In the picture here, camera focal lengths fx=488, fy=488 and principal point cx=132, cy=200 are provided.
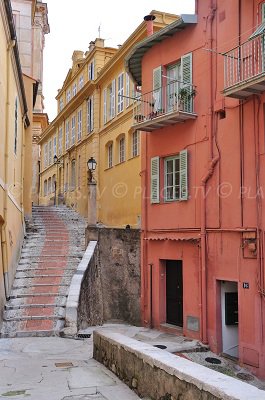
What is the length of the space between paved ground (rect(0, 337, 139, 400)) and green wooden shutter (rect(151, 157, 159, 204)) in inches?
206

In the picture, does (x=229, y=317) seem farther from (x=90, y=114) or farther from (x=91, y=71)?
(x=91, y=71)

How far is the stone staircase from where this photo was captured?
41.4 ft

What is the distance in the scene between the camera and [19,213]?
719 inches

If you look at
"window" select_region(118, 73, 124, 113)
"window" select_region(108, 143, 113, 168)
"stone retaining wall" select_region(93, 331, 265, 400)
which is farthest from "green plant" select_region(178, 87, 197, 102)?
"window" select_region(108, 143, 113, 168)

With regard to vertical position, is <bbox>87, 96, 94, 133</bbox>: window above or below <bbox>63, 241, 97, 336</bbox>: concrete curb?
above

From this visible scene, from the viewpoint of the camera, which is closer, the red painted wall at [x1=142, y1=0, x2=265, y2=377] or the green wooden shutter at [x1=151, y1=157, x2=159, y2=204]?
the red painted wall at [x1=142, y1=0, x2=265, y2=377]

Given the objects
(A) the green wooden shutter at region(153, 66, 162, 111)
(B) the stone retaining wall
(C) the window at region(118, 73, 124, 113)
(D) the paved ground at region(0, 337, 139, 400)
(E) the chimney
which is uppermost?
(E) the chimney

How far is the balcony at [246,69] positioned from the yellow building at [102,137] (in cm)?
484

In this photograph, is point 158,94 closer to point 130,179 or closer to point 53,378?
point 130,179

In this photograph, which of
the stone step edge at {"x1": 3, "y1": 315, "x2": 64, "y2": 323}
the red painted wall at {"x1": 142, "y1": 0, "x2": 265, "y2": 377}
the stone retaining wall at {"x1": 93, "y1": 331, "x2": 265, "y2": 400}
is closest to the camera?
the stone retaining wall at {"x1": 93, "y1": 331, "x2": 265, "y2": 400}

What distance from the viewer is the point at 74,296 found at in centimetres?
1359

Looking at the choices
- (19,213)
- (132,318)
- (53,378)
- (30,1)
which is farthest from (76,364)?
(30,1)

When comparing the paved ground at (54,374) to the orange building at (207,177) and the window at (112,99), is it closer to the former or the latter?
the orange building at (207,177)

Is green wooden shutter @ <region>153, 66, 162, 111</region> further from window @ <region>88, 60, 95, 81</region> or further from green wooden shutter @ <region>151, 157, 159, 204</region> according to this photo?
window @ <region>88, 60, 95, 81</region>
